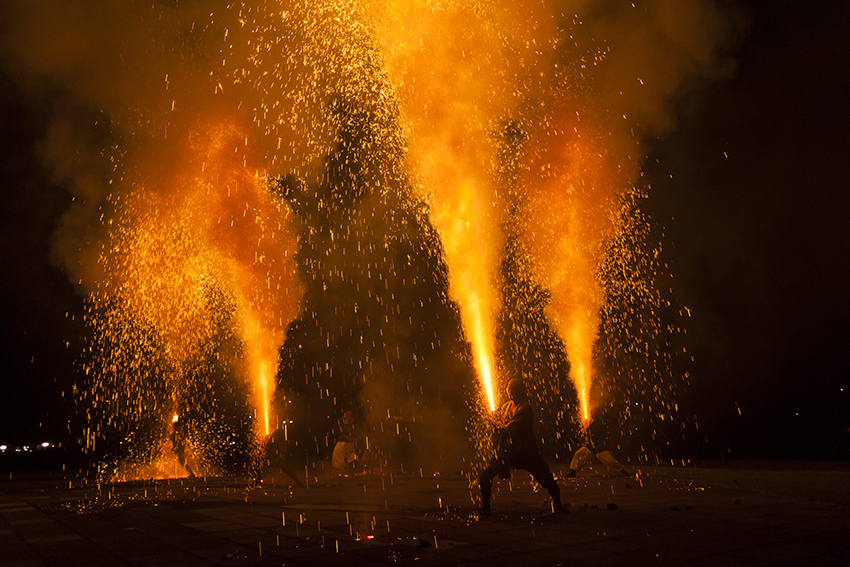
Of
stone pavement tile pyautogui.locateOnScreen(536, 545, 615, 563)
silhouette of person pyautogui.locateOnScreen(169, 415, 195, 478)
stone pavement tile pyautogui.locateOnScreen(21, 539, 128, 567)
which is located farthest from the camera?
silhouette of person pyautogui.locateOnScreen(169, 415, 195, 478)

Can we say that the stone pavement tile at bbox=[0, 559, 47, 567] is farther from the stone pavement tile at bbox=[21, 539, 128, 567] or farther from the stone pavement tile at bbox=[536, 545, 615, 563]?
the stone pavement tile at bbox=[536, 545, 615, 563]

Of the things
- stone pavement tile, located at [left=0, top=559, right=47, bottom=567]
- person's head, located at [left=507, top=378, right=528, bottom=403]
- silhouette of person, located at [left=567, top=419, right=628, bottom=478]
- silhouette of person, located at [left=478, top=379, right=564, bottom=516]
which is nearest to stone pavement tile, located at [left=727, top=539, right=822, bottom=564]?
silhouette of person, located at [left=478, top=379, right=564, bottom=516]

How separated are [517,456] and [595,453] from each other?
505 cm

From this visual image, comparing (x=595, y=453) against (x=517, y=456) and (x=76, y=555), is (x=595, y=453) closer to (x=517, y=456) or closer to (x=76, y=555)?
(x=517, y=456)

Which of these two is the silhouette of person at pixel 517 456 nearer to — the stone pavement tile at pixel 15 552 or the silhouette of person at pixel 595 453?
the stone pavement tile at pixel 15 552

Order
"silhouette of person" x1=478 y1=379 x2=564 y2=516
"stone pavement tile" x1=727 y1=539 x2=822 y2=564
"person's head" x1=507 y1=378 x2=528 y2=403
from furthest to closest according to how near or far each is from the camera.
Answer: "person's head" x1=507 y1=378 x2=528 y2=403
"silhouette of person" x1=478 y1=379 x2=564 y2=516
"stone pavement tile" x1=727 y1=539 x2=822 y2=564

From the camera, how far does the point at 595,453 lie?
37.3ft

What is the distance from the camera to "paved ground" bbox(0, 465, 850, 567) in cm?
476

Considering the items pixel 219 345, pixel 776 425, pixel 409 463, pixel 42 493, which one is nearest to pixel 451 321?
pixel 409 463

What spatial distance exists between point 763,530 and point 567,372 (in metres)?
17.2

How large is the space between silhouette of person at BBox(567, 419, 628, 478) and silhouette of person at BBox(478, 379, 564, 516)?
4657 millimetres

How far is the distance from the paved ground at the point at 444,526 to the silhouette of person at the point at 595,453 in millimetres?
768

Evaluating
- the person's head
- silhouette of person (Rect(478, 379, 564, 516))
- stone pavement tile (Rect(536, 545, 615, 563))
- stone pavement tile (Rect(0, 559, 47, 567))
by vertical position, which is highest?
the person's head

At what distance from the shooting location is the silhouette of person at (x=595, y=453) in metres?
11.3
